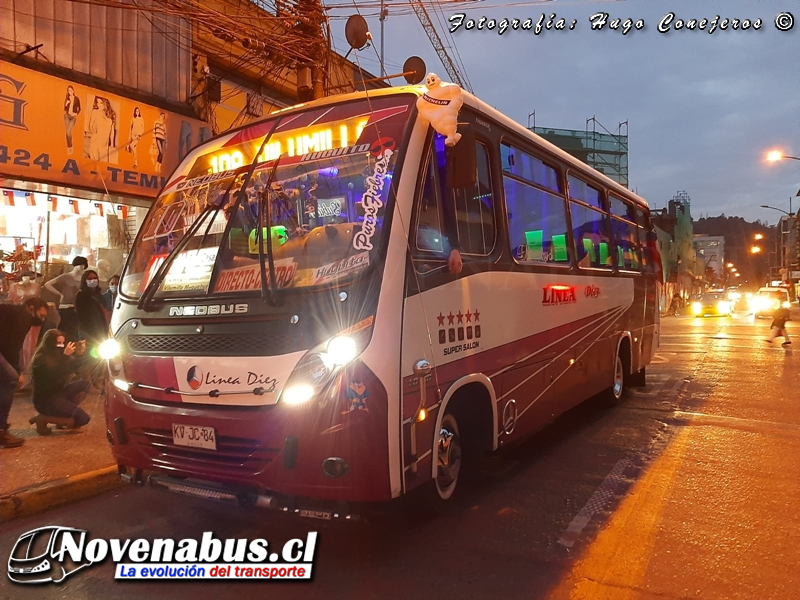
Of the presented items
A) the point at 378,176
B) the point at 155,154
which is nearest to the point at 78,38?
the point at 155,154

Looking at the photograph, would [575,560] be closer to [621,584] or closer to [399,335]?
[621,584]

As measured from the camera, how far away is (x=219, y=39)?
1232 centimetres

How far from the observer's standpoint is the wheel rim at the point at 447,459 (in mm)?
4574

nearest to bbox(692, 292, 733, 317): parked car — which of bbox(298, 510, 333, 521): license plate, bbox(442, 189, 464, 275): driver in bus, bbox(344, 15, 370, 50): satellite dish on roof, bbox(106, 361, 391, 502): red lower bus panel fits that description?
bbox(344, 15, 370, 50): satellite dish on roof

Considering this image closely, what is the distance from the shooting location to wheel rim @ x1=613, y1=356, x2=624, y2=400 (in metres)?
9.25

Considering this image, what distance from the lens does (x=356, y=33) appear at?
30.5ft

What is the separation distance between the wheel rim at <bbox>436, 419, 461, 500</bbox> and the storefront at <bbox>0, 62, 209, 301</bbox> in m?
6.30

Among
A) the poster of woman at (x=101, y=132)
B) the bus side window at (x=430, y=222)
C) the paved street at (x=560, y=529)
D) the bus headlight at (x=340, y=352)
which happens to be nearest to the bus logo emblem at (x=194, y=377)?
the bus headlight at (x=340, y=352)

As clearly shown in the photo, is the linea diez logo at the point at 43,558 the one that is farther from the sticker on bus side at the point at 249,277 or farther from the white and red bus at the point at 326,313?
the sticker on bus side at the point at 249,277

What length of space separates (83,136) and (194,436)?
7.21 m

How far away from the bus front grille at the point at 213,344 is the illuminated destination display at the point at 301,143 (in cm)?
147

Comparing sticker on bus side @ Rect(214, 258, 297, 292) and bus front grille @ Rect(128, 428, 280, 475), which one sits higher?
sticker on bus side @ Rect(214, 258, 297, 292)

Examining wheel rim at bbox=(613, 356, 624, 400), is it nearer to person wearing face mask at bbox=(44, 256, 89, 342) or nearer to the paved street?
the paved street

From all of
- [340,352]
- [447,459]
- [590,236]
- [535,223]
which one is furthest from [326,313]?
[590,236]
